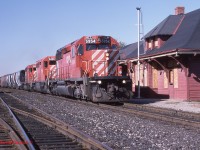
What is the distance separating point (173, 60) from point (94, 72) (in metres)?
7.76

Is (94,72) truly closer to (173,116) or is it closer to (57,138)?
(173,116)

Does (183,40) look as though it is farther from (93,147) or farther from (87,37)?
(93,147)

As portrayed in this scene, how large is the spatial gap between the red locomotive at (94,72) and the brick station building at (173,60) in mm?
4832

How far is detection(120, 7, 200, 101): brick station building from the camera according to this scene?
23.5m

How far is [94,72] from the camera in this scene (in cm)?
1980

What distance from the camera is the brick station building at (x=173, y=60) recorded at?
23516 mm

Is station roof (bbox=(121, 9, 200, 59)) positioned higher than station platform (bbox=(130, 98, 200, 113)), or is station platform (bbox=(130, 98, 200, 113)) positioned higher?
station roof (bbox=(121, 9, 200, 59))

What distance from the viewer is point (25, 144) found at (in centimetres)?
733

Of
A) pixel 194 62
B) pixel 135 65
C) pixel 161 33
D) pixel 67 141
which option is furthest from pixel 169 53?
pixel 67 141

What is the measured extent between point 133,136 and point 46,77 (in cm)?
2441

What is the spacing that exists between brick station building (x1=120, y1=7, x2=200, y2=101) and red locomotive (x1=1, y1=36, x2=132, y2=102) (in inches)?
190

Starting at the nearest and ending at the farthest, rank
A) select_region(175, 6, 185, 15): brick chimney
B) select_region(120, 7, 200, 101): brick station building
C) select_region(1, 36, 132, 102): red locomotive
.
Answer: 1. select_region(1, 36, 132, 102): red locomotive
2. select_region(120, 7, 200, 101): brick station building
3. select_region(175, 6, 185, 15): brick chimney

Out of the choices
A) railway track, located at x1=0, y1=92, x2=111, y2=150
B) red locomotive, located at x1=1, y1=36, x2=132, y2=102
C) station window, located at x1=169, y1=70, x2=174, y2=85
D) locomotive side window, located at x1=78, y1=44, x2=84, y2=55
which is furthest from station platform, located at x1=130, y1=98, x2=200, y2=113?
railway track, located at x1=0, y1=92, x2=111, y2=150

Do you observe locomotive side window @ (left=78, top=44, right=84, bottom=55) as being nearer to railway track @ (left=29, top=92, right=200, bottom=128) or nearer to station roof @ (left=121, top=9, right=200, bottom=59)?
railway track @ (left=29, top=92, right=200, bottom=128)
